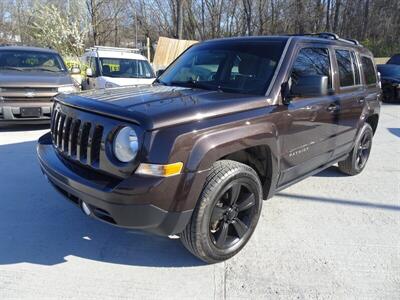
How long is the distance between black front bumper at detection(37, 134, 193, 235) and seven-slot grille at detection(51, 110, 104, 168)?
0.13 meters

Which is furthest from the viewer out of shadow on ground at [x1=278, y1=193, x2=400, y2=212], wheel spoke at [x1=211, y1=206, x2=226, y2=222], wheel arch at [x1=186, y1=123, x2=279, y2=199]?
shadow on ground at [x1=278, y1=193, x2=400, y2=212]

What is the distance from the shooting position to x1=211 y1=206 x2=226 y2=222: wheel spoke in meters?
2.90

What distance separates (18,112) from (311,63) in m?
5.66

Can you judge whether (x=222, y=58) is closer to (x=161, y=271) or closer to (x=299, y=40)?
(x=299, y=40)

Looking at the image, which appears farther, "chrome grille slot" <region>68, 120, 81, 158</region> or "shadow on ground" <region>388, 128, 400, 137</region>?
"shadow on ground" <region>388, 128, 400, 137</region>

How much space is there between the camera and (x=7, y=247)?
3.18 meters

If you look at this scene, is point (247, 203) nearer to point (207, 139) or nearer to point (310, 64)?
point (207, 139)

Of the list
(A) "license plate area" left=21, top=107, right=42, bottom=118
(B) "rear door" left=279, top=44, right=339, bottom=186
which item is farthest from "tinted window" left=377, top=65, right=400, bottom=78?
(A) "license plate area" left=21, top=107, right=42, bottom=118

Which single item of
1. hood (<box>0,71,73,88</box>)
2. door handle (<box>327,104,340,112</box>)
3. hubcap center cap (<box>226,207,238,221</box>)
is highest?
hood (<box>0,71,73,88</box>)

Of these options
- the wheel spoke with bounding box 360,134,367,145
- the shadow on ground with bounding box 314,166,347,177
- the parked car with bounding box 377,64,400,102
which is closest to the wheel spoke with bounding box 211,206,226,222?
the shadow on ground with bounding box 314,166,347,177

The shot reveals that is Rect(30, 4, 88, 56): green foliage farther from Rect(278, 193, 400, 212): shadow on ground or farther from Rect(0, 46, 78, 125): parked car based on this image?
Rect(278, 193, 400, 212): shadow on ground

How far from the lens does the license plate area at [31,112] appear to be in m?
7.08

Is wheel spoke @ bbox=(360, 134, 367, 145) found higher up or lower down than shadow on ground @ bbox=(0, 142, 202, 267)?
higher up

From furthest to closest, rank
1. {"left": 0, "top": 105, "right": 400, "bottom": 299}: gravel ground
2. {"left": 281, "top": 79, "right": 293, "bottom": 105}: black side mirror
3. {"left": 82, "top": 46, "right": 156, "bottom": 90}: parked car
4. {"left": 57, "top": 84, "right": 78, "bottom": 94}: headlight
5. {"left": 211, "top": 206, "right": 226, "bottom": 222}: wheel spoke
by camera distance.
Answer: {"left": 82, "top": 46, "right": 156, "bottom": 90}: parked car, {"left": 57, "top": 84, "right": 78, "bottom": 94}: headlight, {"left": 281, "top": 79, "right": 293, "bottom": 105}: black side mirror, {"left": 211, "top": 206, "right": 226, "bottom": 222}: wheel spoke, {"left": 0, "top": 105, "right": 400, "bottom": 299}: gravel ground
